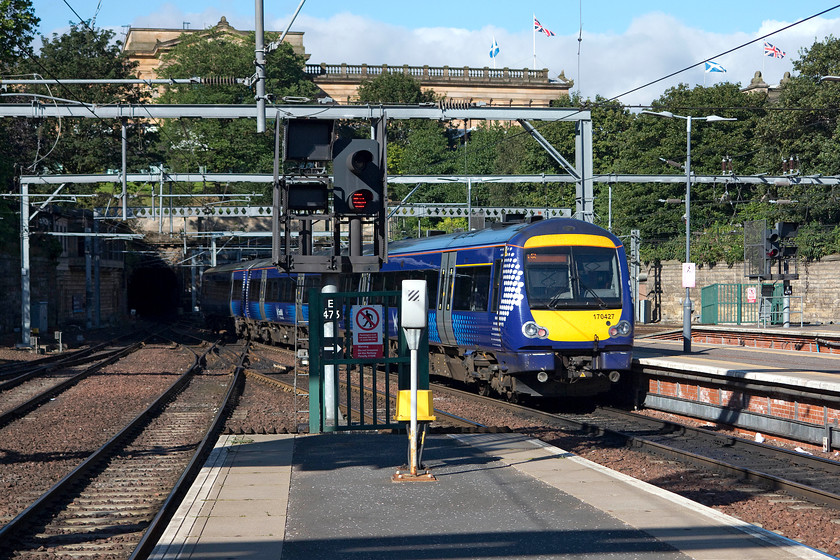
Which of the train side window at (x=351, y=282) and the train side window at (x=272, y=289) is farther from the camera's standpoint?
the train side window at (x=272, y=289)

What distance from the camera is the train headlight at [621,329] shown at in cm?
1780

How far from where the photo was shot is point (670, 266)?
184 feet

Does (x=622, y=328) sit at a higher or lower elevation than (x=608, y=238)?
lower

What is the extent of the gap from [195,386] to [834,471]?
52.6ft

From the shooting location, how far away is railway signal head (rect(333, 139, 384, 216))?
11.1 m

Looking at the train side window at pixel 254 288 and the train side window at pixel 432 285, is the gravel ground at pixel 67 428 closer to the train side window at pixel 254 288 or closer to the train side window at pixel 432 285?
the train side window at pixel 432 285

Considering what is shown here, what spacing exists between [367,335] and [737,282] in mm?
41454

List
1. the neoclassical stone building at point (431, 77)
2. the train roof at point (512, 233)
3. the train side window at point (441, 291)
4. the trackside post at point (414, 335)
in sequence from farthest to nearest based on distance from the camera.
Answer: the neoclassical stone building at point (431, 77), the train side window at point (441, 291), the train roof at point (512, 233), the trackside post at point (414, 335)

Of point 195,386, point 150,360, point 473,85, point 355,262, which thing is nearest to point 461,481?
point 355,262

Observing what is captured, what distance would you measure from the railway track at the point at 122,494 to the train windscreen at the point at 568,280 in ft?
19.6

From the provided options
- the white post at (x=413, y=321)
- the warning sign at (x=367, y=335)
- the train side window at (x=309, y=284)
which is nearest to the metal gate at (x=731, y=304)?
the train side window at (x=309, y=284)

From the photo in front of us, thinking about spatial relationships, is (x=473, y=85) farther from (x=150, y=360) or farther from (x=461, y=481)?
(x=461, y=481)

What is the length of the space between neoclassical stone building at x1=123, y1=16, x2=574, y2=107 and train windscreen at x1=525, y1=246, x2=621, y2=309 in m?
79.4

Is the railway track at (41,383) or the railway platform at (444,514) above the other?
the railway platform at (444,514)
